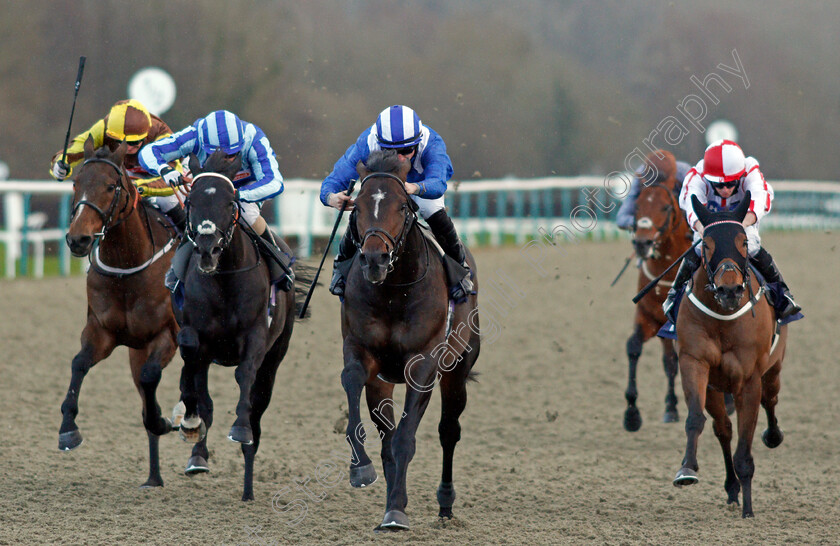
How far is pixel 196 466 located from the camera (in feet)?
17.7

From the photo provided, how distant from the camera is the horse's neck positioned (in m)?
5.82

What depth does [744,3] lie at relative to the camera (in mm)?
34969

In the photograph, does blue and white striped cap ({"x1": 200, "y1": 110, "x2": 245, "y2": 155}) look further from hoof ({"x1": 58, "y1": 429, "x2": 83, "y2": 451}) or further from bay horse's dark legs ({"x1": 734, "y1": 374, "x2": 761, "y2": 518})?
bay horse's dark legs ({"x1": 734, "y1": 374, "x2": 761, "y2": 518})

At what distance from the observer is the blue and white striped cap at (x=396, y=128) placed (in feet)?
16.3

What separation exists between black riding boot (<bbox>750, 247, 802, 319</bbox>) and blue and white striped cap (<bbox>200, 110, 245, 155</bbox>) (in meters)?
2.77

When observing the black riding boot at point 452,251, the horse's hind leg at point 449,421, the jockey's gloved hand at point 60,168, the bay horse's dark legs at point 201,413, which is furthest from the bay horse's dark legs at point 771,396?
the jockey's gloved hand at point 60,168

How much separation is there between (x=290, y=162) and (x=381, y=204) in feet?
53.3

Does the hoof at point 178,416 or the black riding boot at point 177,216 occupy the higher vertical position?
the black riding boot at point 177,216

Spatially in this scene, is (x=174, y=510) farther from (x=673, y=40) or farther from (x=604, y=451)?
(x=673, y=40)

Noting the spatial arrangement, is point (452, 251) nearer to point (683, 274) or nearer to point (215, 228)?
point (215, 228)

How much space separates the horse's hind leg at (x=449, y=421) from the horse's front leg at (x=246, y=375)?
36.9 inches

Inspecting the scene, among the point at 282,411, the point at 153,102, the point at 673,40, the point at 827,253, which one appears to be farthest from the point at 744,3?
the point at 282,411

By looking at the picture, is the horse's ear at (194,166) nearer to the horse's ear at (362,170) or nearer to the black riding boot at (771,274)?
the horse's ear at (362,170)

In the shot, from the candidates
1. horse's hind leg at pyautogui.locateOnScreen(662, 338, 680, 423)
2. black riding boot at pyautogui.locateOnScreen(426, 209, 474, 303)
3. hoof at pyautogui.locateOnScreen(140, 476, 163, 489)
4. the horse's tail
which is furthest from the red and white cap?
hoof at pyautogui.locateOnScreen(140, 476, 163, 489)
